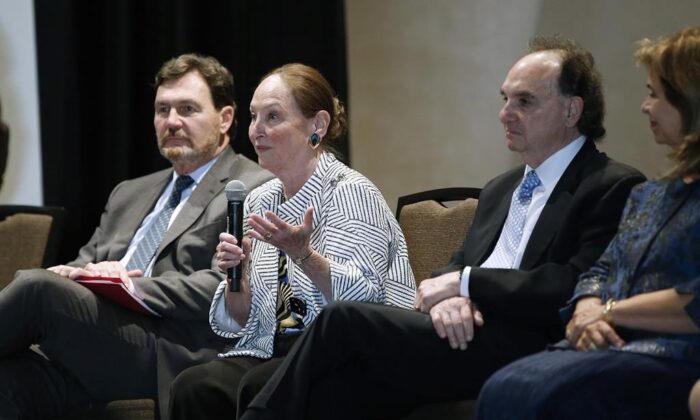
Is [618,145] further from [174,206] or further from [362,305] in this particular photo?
[362,305]

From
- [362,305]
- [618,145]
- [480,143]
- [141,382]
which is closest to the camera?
Answer: [362,305]

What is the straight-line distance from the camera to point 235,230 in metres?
3.09

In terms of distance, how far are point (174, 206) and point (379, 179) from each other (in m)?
1.46

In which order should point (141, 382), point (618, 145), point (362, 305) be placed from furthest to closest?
point (618, 145), point (141, 382), point (362, 305)

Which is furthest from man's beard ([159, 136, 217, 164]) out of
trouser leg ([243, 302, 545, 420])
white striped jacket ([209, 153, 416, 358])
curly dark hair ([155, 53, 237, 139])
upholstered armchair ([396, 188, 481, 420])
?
trouser leg ([243, 302, 545, 420])

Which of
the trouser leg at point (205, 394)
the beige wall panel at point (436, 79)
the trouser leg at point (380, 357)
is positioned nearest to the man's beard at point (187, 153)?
the trouser leg at point (205, 394)

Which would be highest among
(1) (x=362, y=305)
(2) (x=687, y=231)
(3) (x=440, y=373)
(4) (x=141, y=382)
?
(2) (x=687, y=231)

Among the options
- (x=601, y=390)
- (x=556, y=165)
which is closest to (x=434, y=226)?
(x=556, y=165)

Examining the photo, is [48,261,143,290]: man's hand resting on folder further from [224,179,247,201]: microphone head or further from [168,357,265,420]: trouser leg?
[224,179,247,201]: microphone head

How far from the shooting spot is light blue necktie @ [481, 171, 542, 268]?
3.12 m

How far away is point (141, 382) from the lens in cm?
351

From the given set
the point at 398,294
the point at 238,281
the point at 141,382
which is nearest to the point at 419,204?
the point at 398,294

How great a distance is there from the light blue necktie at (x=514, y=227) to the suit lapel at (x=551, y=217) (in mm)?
109

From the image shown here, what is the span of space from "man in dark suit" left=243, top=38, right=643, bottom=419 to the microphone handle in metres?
0.40
